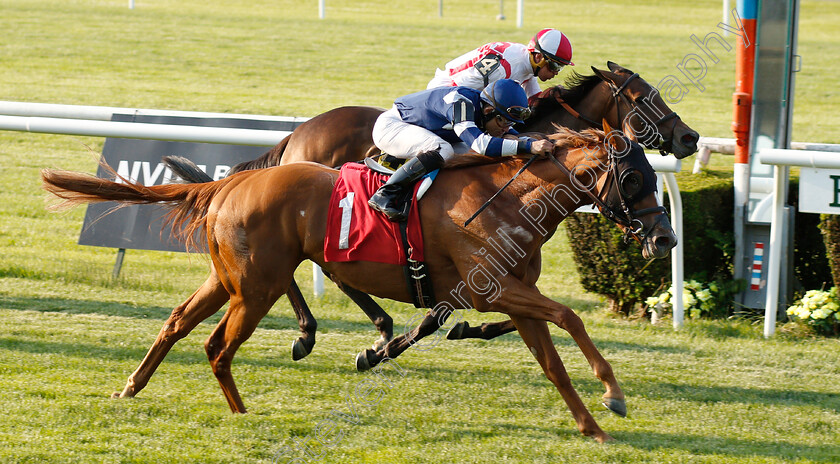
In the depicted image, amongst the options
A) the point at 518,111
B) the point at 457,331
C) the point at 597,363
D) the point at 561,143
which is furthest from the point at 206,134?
the point at 597,363

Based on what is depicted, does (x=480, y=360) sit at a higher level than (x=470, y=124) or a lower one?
lower

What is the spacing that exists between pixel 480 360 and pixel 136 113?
338 cm

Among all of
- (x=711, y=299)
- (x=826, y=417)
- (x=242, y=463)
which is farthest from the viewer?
(x=711, y=299)

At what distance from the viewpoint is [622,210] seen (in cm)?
384

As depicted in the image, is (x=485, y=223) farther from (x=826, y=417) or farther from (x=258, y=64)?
(x=258, y=64)

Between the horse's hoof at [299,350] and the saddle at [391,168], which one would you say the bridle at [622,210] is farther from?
the horse's hoof at [299,350]

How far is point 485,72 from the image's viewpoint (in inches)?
188

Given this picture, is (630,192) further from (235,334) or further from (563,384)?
(235,334)

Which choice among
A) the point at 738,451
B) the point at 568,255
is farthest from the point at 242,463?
the point at 568,255

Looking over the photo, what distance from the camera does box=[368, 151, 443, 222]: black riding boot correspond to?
4.06 metres

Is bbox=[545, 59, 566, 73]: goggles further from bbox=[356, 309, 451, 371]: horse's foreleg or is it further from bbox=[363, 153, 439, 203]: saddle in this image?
bbox=[356, 309, 451, 371]: horse's foreleg

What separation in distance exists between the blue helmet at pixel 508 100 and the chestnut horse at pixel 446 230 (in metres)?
0.20

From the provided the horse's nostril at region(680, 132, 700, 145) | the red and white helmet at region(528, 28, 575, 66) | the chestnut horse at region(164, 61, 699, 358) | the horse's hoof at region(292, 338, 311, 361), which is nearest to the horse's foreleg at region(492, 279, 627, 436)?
the chestnut horse at region(164, 61, 699, 358)

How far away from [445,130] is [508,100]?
47 centimetres
